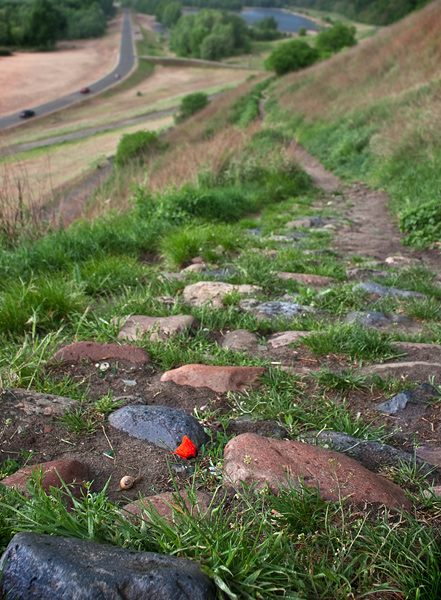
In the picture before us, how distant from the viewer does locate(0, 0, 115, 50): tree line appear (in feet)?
45.1

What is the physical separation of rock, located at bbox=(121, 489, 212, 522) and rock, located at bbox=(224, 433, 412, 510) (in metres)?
0.15

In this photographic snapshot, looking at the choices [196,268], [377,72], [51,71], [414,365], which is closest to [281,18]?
[377,72]

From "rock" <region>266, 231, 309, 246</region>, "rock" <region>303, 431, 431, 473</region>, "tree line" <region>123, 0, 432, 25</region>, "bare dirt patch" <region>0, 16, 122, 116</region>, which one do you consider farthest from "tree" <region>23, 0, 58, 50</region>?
"tree line" <region>123, 0, 432, 25</region>

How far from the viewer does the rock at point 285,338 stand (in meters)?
2.86

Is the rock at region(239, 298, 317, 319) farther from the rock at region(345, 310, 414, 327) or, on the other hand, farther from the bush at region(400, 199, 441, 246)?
the bush at region(400, 199, 441, 246)

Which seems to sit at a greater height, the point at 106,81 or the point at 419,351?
the point at 106,81

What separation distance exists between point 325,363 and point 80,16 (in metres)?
26.0

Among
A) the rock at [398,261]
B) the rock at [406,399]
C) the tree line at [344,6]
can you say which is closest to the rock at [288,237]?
the rock at [398,261]

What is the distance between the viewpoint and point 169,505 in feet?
4.81

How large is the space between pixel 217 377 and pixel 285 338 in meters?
0.73

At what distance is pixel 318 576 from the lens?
123cm

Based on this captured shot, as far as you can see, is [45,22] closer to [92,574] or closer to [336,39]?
[92,574]

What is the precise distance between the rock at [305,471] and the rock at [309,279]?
2.31 metres

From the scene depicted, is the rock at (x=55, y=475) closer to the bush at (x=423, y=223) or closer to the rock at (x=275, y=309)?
the rock at (x=275, y=309)
